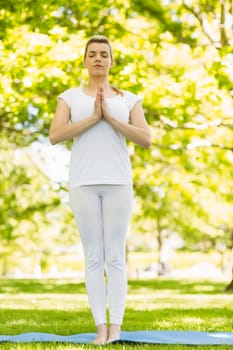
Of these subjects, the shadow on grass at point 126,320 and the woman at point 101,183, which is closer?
the woman at point 101,183

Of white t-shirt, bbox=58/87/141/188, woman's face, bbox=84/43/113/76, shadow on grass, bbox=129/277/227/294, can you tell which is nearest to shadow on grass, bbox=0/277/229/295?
shadow on grass, bbox=129/277/227/294

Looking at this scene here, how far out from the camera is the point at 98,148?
190 inches

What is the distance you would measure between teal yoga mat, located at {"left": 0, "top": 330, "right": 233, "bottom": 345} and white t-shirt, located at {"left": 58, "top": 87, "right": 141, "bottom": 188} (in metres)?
1.10

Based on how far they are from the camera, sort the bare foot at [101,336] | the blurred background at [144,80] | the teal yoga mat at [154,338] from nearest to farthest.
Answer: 1. the bare foot at [101,336]
2. the teal yoga mat at [154,338]
3. the blurred background at [144,80]

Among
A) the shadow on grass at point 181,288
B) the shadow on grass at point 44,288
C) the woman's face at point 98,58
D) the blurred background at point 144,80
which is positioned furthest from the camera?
the shadow on grass at point 44,288

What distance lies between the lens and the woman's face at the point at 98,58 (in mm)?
4875

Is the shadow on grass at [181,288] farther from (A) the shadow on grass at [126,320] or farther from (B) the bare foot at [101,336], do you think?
(B) the bare foot at [101,336]

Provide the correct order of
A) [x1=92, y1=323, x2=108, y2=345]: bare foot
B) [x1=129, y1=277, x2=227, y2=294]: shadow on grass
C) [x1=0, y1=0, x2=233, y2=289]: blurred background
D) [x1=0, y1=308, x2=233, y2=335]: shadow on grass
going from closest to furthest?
[x1=92, y1=323, x2=108, y2=345]: bare foot < [x1=0, y1=308, x2=233, y2=335]: shadow on grass < [x1=0, y1=0, x2=233, y2=289]: blurred background < [x1=129, y1=277, x2=227, y2=294]: shadow on grass

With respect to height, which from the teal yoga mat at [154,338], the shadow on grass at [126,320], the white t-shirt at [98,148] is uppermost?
the white t-shirt at [98,148]

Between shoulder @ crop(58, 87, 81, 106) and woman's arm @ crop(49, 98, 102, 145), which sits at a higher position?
shoulder @ crop(58, 87, 81, 106)

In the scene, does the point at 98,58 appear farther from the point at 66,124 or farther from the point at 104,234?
the point at 104,234

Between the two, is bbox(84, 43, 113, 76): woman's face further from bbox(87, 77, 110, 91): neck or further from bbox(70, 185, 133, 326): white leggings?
bbox(70, 185, 133, 326): white leggings

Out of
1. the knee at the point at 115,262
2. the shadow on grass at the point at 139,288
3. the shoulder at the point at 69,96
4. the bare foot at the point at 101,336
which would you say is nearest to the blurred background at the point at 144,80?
the shadow on grass at the point at 139,288

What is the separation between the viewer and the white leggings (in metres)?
4.73
